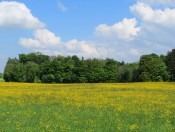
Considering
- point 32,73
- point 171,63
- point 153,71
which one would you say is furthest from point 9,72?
point 171,63

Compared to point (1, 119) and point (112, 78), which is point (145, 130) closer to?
point (1, 119)

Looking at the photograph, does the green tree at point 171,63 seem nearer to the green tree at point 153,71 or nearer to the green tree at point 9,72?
the green tree at point 153,71

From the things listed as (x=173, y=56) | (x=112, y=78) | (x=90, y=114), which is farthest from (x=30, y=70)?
(x=90, y=114)

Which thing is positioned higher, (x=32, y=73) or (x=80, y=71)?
(x=80, y=71)

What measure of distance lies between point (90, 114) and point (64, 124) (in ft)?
14.3

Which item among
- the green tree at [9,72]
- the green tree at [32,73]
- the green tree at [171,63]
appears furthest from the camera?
the green tree at [9,72]

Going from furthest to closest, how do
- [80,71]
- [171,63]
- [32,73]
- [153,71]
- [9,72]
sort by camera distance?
[9,72], [80,71], [32,73], [171,63], [153,71]

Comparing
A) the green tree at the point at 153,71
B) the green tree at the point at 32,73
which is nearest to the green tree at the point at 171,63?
the green tree at the point at 153,71

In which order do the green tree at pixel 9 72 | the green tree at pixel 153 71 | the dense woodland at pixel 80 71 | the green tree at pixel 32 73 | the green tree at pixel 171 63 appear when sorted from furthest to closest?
1. the green tree at pixel 9 72
2. the green tree at pixel 32 73
3. the dense woodland at pixel 80 71
4. the green tree at pixel 171 63
5. the green tree at pixel 153 71

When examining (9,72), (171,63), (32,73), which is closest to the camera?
(171,63)

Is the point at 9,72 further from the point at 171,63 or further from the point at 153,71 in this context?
the point at 171,63

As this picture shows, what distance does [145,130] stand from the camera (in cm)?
1623

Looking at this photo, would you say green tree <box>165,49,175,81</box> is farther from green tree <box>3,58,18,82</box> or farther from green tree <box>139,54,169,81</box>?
green tree <box>3,58,18,82</box>

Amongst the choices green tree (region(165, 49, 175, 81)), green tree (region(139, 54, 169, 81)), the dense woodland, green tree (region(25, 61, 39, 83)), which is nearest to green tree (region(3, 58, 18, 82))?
the dense woodland
